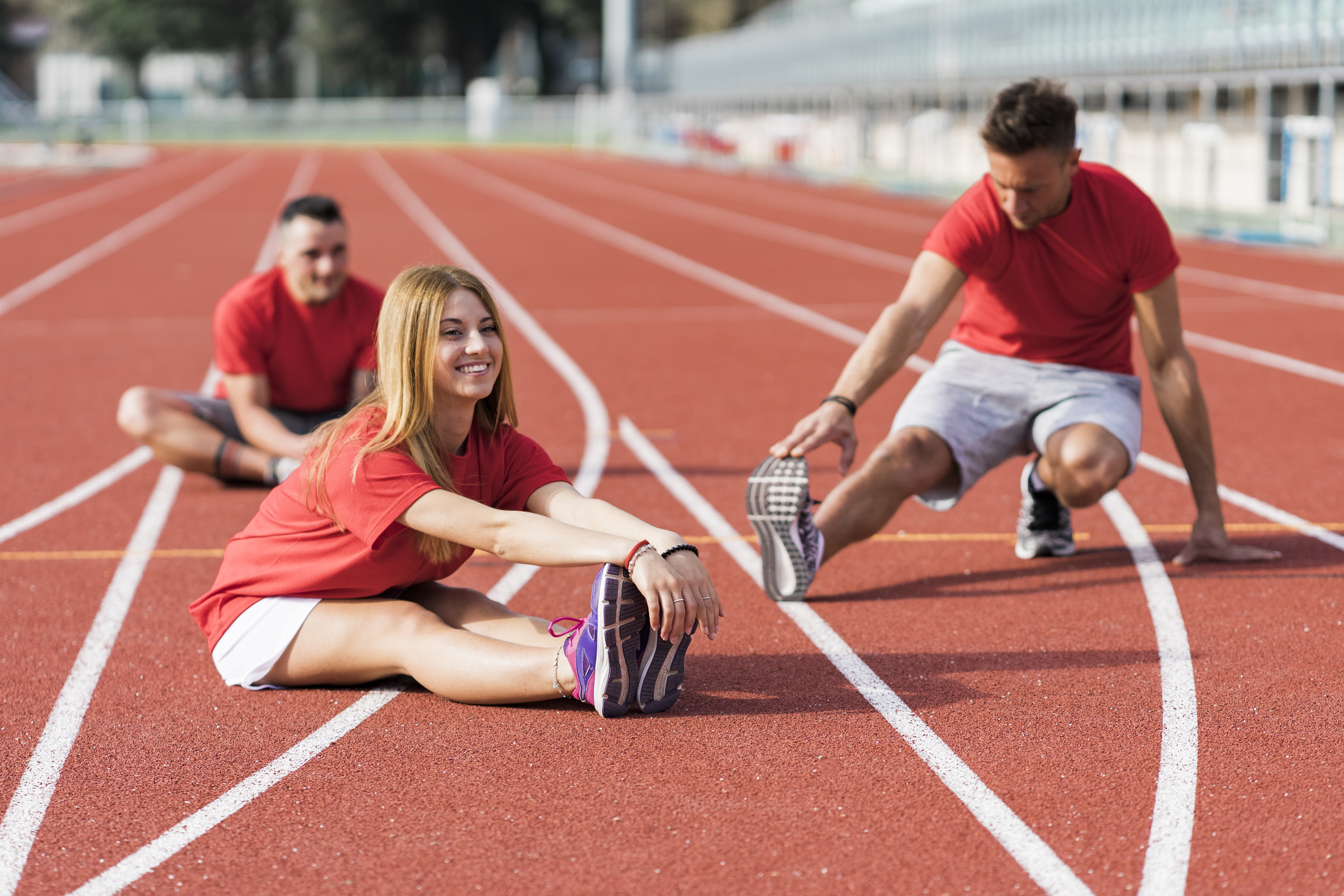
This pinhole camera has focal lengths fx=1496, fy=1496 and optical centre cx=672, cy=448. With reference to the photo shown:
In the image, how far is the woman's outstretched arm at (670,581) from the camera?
347 centimetres

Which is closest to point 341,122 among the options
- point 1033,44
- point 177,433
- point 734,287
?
point 1033,44

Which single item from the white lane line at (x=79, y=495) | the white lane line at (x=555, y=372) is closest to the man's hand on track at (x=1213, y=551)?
the white lane line at (x=555, y=372)

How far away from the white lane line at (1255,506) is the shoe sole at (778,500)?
5.09 ft

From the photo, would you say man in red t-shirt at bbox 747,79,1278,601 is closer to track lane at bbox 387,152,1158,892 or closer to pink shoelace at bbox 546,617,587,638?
track lane at bbox 387,152,1158,892

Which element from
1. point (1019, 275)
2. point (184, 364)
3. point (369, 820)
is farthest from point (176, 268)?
point (369, 820)

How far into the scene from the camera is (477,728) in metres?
3.86

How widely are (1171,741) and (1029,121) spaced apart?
205 centimetres

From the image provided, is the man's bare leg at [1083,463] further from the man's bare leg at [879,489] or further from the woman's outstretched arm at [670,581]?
the woman's outstretched arm at [670,581]

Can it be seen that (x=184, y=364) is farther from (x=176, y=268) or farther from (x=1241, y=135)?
(x=1241, y=135)

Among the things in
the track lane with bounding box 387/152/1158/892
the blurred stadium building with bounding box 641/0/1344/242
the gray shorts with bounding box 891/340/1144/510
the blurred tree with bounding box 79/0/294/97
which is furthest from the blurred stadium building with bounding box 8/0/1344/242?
the gray shorts with bounding box 891/340/1144/510

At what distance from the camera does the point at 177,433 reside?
21.1ft

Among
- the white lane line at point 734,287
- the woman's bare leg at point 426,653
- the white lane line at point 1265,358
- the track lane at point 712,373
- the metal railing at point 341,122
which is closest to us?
the woman's bare leg at point 426,653

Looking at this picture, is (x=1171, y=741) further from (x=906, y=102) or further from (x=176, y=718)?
(x=906, y=102)

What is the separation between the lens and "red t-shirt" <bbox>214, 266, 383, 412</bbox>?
245 inches
